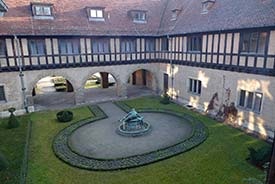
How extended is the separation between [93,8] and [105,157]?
16709 millimetres

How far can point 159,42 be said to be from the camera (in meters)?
25.7

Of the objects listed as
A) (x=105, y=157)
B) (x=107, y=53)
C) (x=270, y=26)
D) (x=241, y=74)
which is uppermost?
(x=270, y=26)

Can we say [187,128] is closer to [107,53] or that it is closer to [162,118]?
[162,118]

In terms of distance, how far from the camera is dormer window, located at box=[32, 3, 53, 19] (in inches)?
811

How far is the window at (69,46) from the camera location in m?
21.0

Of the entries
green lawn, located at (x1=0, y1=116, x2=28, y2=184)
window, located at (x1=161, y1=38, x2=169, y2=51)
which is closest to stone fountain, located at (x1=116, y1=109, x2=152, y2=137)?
green lawn, located at (x1=0, y1=116, x2=28, y2=184)

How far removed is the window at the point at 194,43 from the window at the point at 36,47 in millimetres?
13804

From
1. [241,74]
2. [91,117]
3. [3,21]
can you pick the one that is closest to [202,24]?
[241,74]

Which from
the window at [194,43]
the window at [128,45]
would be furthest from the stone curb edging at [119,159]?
the window at [128,45]

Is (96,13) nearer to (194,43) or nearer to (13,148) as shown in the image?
(194,43)

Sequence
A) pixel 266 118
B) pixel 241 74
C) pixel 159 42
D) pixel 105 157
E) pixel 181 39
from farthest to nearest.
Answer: pixel 159 42 → pixel 181 39 → pixel 241 74 → pixel 266 118 → pixel 105 157

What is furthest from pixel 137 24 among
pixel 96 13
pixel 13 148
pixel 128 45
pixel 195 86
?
pixel 13 148

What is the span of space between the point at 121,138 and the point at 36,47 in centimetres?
1205

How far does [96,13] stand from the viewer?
2334 centimetres
